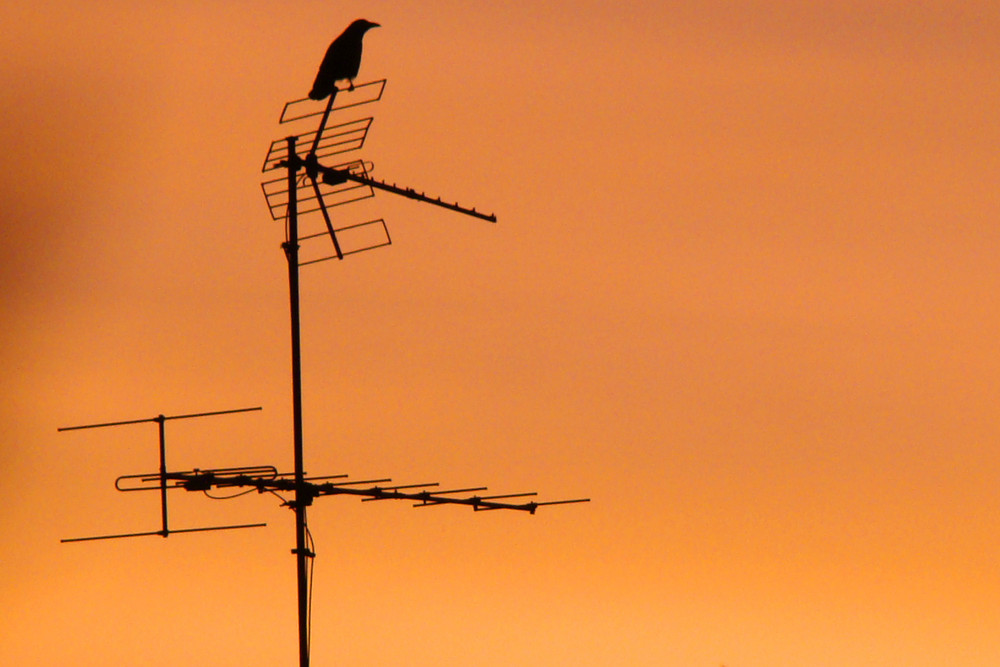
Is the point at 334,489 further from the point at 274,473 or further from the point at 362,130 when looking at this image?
the point at 362,130

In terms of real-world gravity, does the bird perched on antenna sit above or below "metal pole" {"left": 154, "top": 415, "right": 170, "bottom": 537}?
above

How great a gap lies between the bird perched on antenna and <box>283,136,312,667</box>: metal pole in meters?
0.77

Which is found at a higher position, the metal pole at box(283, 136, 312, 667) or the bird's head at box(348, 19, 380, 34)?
the bird's head at box(348, 19, 380, 34)

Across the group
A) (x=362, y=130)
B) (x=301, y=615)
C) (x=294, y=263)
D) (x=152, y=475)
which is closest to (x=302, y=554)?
(x=301, y=615)

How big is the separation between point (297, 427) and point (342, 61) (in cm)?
346

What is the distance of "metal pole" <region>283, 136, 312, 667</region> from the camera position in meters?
14.5

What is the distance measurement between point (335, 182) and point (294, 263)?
0.83 metres

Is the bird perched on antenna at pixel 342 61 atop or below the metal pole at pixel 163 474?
→ atop

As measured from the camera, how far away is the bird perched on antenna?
1570cm

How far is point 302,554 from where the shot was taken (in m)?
14.7

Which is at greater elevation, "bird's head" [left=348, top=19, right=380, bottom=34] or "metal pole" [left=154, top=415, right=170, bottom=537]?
"bird's head" [left=348, top=19, right=380, bottom=34]

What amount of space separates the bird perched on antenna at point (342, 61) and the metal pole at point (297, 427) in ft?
2.54

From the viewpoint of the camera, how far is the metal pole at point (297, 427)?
14516 millimetres

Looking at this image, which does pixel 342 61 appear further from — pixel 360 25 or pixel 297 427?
pixel 297 427
